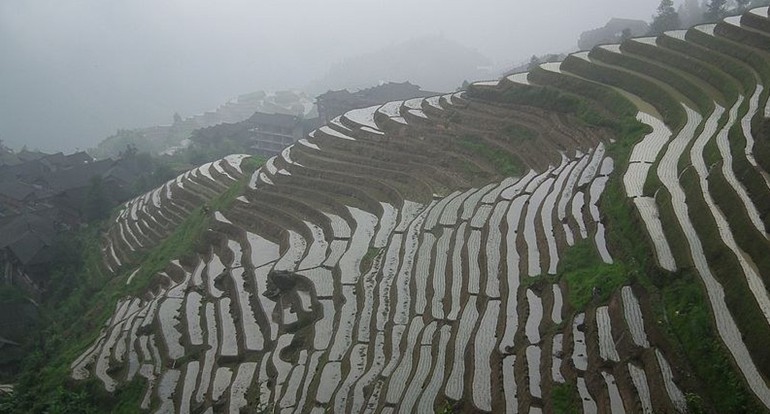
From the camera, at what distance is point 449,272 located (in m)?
12.6

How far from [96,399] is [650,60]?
1927 cm

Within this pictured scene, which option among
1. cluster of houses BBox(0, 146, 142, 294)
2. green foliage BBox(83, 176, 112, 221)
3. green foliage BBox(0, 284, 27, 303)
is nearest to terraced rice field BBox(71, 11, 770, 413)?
green foliage BBox(0, 284, 27, 303)

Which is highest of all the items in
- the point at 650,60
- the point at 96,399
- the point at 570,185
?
the point at 650,60

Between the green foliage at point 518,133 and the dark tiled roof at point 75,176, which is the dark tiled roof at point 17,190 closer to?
the dark tiled roof at point 75,176

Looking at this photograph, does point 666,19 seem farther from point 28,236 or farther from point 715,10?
point 28,236

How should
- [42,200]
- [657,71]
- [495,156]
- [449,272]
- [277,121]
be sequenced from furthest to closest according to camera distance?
[277,121] → [42,200] → [657,71] → [495,156] → [449,272]

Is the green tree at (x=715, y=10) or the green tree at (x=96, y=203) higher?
the green tree at (x=715, y=10)

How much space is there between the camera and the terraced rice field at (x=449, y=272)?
8.76 meters

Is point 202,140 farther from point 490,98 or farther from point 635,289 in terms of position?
point 635,289

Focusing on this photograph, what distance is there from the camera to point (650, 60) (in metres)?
19.9

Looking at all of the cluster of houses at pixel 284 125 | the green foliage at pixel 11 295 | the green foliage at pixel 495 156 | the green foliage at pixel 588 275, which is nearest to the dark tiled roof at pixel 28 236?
the green foliage at pixel 11 295

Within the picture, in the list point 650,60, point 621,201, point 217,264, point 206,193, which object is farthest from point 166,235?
point 650,60

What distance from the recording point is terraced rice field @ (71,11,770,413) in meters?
8.76

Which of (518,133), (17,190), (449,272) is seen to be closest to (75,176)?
(17,190)
